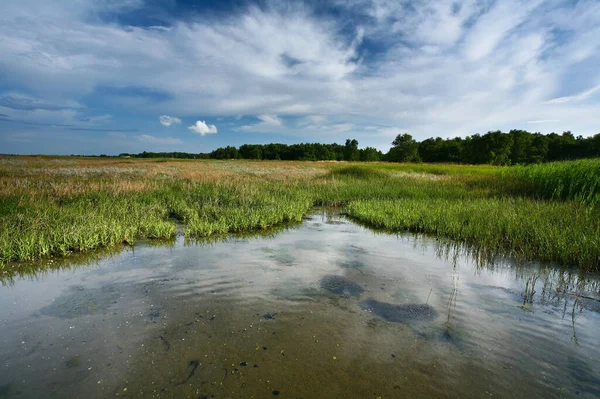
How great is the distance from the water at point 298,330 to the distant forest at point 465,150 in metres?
54.2

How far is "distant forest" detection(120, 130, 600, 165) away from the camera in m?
74.7

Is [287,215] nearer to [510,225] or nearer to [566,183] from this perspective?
[510,225]

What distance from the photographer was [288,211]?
14180 mm

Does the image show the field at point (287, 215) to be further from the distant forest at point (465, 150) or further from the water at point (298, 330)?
the distant forest at point (465, 150)

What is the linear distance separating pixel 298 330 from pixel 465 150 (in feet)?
323

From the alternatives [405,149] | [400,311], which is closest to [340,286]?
[400,311]

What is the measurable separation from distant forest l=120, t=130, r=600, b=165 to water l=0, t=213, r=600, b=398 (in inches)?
2135

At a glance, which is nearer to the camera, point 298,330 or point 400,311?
point 298,330

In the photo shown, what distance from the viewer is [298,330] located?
4.75 metres

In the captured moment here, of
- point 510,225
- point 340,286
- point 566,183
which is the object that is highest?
point 566,183

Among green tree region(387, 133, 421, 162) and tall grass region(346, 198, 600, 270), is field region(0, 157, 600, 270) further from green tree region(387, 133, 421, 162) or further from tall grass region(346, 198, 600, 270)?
green tree region(387, 133, 421, 162)

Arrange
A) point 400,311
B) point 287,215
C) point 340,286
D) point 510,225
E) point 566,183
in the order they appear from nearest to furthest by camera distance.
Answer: point 400,311 → point 340,286 → point 510,225 → point 287,215 → point 566,183

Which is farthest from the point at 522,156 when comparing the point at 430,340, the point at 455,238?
the point at 430,340

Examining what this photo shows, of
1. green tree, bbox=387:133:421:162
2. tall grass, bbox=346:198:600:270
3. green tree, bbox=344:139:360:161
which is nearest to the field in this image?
tall grass, bbox=346:198:600:270
